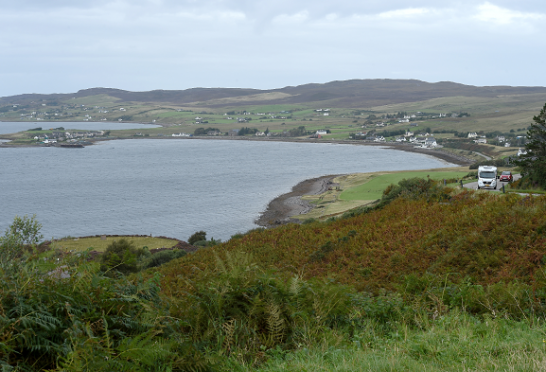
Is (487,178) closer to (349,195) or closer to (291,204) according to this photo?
(349,195)

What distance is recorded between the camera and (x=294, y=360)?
477cm

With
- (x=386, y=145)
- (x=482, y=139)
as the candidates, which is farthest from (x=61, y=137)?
(x=482, y=139)

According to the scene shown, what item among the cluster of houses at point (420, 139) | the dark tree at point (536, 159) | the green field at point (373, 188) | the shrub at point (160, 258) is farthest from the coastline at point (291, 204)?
the cluster of houses at point (420, 139)

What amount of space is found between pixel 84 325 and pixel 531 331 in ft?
16.4

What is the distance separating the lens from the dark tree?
2267 cm

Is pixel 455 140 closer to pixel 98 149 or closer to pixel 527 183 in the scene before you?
pixel 98 149

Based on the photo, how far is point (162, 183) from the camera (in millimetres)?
84000

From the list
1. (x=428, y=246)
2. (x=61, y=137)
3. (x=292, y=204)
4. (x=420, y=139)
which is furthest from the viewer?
(x=61, y=137)

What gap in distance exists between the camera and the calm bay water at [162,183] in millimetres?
52688

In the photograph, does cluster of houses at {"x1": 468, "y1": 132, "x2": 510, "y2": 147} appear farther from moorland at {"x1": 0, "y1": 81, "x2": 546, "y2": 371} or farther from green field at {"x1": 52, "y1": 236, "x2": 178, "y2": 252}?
moorland at {"x1": 0, "y1": 81, "x2": 546, "y2": 371}

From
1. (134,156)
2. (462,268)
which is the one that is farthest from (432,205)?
(134,156)

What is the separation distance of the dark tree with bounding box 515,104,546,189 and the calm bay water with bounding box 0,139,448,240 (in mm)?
27167

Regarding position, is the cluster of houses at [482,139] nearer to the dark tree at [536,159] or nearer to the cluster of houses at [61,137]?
the dark tree at [536,159]

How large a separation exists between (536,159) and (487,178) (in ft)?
8.32
